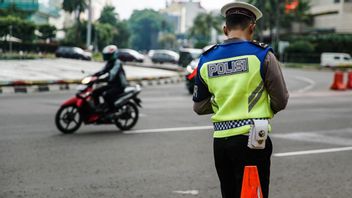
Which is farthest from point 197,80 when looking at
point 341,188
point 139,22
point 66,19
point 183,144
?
point 139,22

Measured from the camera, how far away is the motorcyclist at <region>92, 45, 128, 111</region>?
11.1 metres

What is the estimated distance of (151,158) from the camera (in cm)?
832

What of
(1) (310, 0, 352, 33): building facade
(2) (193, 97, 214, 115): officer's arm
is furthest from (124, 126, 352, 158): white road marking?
(1) (310, 0, 352, 33): building facade

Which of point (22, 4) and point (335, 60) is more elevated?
point (22, 4)

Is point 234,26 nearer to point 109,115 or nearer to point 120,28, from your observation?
point 109,115

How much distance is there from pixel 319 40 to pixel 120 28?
59.1m

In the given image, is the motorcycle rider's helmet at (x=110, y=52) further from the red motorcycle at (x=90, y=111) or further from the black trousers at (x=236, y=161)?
the black trousers at (x=236, y=161)

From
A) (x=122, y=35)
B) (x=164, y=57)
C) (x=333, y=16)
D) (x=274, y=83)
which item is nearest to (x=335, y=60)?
(x=164, y=57)

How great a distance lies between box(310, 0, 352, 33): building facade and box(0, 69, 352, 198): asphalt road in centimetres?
6401

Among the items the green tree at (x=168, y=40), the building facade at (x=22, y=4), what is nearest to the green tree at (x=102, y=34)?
the building facade at (x=22, y=4)

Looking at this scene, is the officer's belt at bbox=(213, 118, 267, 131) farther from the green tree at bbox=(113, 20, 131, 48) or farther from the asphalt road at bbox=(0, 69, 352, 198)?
the green tree at bbox=(113, 20, 131, 48)

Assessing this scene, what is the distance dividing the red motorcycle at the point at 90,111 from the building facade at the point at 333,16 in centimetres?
6748

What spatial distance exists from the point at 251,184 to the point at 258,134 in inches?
10.8

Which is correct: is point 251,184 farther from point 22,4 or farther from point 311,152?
point 22,4
